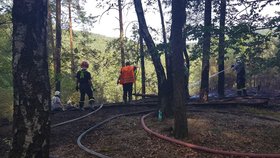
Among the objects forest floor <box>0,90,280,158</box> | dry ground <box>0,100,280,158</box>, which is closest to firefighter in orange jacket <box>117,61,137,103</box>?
forest floor <box>0,90,280,158</box>

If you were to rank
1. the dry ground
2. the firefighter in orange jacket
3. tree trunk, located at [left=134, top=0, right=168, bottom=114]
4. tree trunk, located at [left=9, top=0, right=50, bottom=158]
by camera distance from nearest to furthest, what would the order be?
1. tree trunk, located at [left=9, top=0, right=50, bottom=158]
2. the dry ground
3. tree trunk, located at [left=134, top=0, right=168, bottom=114]
4. the firefighter in orange jacket

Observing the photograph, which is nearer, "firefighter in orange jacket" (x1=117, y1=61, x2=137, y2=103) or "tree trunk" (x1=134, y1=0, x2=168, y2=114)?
"tree trunk" (x1=134, y1=0, x2=168, y2=114)

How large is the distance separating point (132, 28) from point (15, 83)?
77.3 ft

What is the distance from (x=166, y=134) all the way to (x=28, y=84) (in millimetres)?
4595

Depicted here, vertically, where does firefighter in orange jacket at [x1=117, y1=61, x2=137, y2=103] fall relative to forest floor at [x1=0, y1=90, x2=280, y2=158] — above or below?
above

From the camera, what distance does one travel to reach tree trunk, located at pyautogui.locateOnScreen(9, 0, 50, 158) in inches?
159

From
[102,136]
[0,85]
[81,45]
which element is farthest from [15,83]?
[81,45]

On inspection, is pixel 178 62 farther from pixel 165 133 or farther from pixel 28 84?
pixel 28 84

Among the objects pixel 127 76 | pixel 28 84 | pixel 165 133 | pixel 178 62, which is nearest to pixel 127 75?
pixel 127 76

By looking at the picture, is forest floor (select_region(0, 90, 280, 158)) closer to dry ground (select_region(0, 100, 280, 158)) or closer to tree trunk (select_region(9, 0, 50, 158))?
dry ground (select_region(0, 100, 280, 158))

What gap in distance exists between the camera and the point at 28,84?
4043 millimetres

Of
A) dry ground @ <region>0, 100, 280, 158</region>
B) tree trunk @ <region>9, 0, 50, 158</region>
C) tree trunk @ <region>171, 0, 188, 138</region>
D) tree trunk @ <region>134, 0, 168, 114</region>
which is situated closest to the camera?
tree trunk @ <region>9, 0, 50, 158</region>

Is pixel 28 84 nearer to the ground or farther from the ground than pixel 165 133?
farther from the ground

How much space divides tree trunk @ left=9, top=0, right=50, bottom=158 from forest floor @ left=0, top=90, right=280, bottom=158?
9.03 ft
